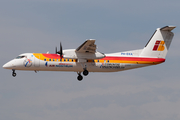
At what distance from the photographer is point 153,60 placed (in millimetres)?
30844

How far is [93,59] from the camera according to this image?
29.5m

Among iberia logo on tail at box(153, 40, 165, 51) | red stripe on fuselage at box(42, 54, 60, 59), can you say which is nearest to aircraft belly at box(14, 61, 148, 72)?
red stripe on fuselage at box(42, 54, 60, 59)

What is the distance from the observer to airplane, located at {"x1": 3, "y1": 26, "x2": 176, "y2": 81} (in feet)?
94.7

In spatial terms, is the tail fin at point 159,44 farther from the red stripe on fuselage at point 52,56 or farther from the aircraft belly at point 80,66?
the red stripe on fuselage at point 52,56

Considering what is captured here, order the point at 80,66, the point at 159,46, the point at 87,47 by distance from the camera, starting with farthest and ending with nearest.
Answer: the point at 159,46
the point at 80,66
the point at 87,47

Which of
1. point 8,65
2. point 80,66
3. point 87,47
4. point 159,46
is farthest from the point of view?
point 159,46

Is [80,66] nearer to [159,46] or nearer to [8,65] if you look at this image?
[8,65]

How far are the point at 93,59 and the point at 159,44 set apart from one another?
24.2ft

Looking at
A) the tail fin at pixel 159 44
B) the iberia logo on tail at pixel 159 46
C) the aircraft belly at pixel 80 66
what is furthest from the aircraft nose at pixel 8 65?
the iberia logo on tail at pixel 159 46

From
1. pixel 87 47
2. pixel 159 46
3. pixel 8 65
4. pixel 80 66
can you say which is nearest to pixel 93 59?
pixel 80 66

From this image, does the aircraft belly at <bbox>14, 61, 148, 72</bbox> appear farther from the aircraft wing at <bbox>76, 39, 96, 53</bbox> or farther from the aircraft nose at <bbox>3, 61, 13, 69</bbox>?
the aircraft wing at <bbox>76, 39, 96, 53</bbox>

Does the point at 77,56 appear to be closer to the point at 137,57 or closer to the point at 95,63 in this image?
the point at 95,63

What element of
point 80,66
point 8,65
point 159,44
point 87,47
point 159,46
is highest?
point 159,44

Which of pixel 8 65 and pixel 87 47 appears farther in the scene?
pixel 8 65
